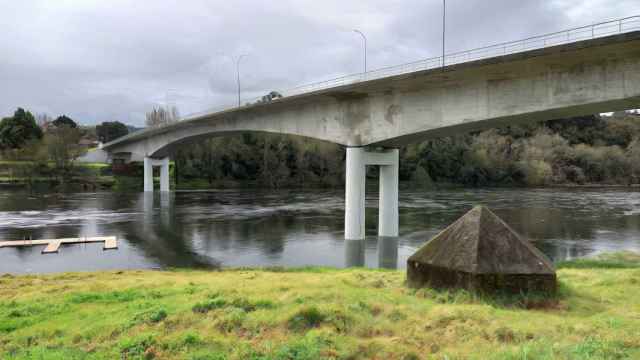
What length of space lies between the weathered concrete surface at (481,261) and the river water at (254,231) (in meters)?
12.6

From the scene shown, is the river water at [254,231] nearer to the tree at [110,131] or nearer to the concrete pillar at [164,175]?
the concrete pillar at [164,175]

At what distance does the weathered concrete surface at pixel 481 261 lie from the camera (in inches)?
377

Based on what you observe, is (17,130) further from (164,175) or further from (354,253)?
(354,253)

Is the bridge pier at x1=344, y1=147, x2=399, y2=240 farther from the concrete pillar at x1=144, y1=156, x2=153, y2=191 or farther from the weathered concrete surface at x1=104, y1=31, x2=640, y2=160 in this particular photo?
the concrete pillar at x1=144, y1=156, x2=153, y2=191

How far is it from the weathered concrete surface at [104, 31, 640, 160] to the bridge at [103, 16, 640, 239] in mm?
37

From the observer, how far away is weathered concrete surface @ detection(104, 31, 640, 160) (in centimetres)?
1852

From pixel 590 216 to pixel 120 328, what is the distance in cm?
4282

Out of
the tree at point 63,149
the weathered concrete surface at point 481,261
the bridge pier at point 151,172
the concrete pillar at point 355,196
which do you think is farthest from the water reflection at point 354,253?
the tree at point 63,149

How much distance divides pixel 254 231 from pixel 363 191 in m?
8.87

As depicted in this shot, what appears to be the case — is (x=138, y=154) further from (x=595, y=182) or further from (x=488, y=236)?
(x=595, y=182)

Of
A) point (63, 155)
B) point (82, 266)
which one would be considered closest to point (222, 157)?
point (63, 155)

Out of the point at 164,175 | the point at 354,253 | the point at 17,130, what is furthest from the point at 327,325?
the point at 17,130

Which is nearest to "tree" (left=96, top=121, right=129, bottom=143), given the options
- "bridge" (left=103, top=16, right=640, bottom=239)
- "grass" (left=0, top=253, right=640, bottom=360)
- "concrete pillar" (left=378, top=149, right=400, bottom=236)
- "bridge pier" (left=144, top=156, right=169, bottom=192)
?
"bridge pier" (left=144, top=156, right=169, bottom=192)

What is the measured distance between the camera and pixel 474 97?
2342 centimetres
